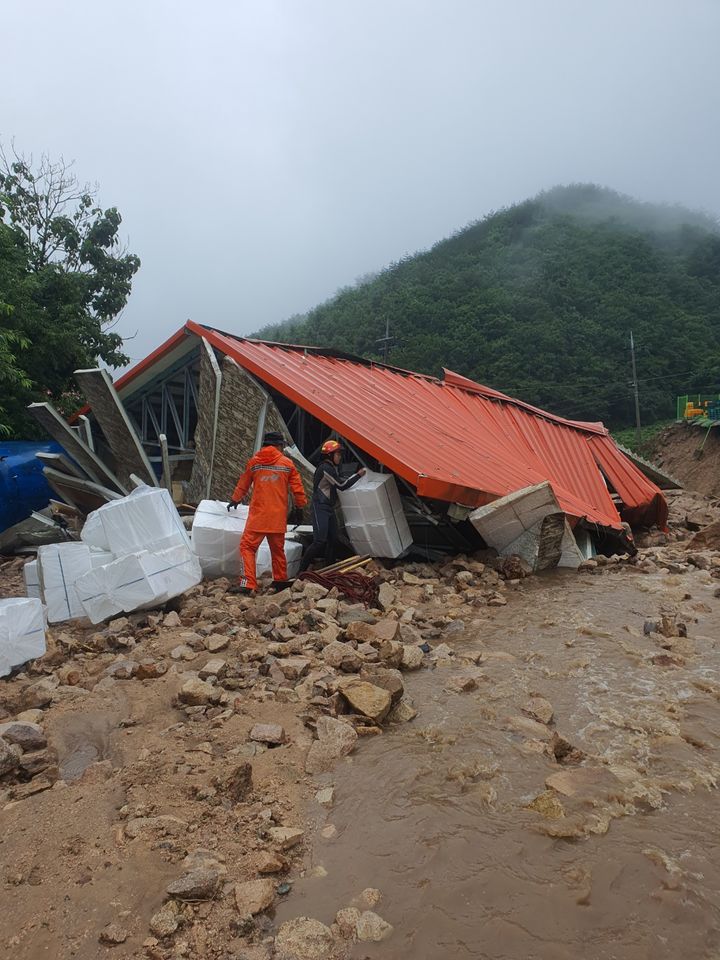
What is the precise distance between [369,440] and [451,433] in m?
1.91

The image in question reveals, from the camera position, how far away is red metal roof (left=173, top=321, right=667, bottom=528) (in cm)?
622

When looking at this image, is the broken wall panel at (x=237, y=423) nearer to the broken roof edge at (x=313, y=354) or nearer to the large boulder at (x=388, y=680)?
the broken roof edge at (x=313, y=354)

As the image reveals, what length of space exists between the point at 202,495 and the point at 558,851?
7.14 meters

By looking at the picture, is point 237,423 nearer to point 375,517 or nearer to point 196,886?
point 375,517

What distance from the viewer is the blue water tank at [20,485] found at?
9.32 metres

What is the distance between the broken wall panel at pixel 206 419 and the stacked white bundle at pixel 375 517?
9.01 ft

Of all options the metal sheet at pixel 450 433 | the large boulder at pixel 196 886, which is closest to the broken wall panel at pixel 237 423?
the metal sheet at pixel 450 433

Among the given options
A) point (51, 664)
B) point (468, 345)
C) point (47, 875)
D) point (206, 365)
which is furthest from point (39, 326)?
point (468, 345)

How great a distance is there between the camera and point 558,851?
2037 millimetres

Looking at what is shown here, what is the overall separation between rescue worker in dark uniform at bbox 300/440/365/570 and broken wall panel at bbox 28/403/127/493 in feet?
15.7

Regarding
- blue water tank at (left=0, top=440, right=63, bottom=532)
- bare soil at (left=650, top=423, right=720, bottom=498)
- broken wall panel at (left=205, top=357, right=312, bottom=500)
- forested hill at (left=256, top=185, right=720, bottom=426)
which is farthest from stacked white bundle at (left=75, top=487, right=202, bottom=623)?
forested hill at (left=256, top=185, right=720, bottom=426)

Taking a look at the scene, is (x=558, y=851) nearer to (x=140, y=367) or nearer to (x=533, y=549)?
(x=533, y=549)

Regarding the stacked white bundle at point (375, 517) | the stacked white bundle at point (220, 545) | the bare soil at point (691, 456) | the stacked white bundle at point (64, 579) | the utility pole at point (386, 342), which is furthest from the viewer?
the utility pole at point (386, 342)

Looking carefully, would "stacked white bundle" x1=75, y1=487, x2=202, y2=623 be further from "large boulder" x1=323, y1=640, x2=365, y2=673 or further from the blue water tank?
the blue water tank
